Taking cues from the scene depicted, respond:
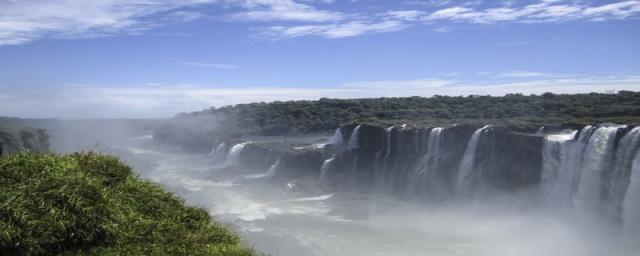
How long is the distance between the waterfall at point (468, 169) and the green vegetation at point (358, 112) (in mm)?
20826

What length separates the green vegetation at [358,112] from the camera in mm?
59562

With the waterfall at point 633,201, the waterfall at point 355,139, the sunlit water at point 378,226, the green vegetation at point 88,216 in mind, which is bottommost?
the sunlit water at point 378,226

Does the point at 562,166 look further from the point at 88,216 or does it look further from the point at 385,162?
the point at 88,216

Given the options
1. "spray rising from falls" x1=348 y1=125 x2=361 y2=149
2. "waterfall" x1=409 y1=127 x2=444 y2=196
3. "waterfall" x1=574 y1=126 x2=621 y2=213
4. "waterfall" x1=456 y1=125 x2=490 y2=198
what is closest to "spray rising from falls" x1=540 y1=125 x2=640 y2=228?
"waterfall" x1=574 y1=126 x2=621 y2=213

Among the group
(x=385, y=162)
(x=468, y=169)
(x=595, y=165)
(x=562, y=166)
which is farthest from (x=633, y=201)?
(x=385, y=162)

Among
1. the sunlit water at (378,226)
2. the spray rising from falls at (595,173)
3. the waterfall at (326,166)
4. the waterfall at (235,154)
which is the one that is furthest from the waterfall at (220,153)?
the spray rising from falls at (595,173)

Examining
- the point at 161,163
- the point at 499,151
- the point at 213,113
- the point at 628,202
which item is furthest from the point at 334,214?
the point at 213,113

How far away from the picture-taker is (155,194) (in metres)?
5.26

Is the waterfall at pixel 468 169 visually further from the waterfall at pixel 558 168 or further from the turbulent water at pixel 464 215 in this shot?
the waterfall at pixel 558 168

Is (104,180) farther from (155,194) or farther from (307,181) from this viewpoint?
(307,181)

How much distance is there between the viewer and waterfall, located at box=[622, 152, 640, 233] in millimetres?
24359

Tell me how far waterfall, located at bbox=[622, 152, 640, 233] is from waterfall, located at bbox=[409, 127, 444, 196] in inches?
510

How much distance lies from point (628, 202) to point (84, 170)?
82.2ft

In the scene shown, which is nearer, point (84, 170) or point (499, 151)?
point (84, 170)
